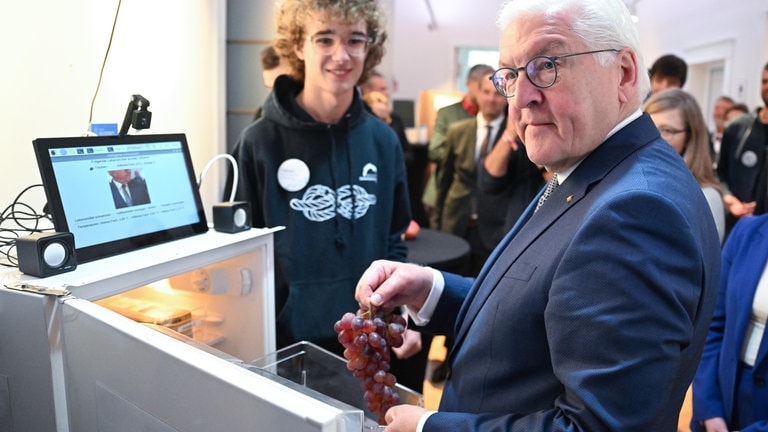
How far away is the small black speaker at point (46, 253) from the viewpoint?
872mm

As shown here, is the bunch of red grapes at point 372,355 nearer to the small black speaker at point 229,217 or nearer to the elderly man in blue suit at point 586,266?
the elderly man in blue suit at point 586,266

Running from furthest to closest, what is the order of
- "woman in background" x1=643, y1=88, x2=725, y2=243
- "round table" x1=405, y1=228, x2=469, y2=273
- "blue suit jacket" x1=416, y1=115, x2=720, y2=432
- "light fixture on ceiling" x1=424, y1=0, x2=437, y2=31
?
1. "light fixture on ceiling" x1=424, y1=0, x2=437, y2=31
2. "round table" x1=405, y1=228, x2=469, y2=273
3. "woman in background" x1=643, y1=88, x2=725, y2=243
4. "blue suit jacket" x1=416, y1=115, x2=720, y2=432

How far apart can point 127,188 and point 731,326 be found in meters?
1.56

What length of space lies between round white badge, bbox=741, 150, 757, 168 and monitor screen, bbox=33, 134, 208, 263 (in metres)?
3.41

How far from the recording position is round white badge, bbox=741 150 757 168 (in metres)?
3.48

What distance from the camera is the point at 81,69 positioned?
167 centimetres

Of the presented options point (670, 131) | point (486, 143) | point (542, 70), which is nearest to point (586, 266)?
point (542, 70)

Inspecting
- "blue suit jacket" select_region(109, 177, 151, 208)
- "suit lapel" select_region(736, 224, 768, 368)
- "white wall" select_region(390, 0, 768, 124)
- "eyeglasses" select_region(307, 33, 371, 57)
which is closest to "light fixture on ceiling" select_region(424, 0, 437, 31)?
"white wall" select_region(390, 0, 768, 124)

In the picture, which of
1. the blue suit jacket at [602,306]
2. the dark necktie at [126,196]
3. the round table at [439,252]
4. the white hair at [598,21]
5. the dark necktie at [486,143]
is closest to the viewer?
the blue suit jacket at [602,306]

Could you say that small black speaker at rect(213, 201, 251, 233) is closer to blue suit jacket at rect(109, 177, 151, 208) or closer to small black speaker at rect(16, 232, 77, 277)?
blue suit jacket at rect(109, 177, 151, 208)

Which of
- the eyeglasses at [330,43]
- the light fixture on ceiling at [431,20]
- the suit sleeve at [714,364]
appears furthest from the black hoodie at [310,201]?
the light fixture on ceiling at [431,20]

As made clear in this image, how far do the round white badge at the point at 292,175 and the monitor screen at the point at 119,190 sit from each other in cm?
38

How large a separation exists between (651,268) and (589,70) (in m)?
0.31

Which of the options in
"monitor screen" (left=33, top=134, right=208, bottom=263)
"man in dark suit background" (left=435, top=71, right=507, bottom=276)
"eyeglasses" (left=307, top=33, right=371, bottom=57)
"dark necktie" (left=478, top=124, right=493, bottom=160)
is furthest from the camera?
"dark necktie" (left=478, top=124, right=493, bottom=160)
